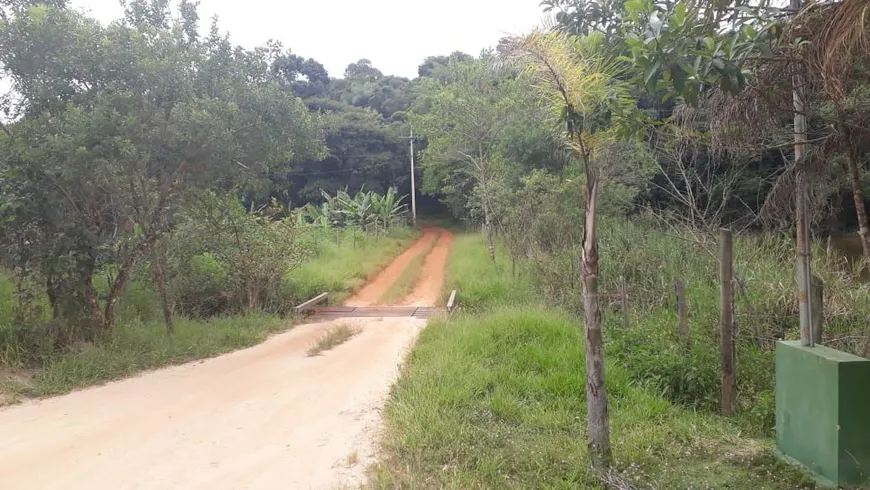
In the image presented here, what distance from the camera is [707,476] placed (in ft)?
12.1

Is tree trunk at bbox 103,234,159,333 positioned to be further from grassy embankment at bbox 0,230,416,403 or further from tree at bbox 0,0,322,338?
grassy embankment at bbox 0,230,416,403

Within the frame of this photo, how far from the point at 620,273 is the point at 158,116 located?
723 cm

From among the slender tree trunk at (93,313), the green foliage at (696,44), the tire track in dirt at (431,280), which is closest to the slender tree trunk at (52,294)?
the slender tree trunk at (93,313)

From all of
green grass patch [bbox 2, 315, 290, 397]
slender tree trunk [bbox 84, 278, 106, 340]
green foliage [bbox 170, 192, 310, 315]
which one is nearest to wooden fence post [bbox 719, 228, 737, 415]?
green grass patch [bbox 2, 315, 290, 397]

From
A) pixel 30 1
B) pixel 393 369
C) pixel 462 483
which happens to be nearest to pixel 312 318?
pixel 393 369

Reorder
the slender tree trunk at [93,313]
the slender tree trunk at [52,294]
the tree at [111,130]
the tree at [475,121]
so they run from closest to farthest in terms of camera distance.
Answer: the tree at [111,130] → the slender tree trunk at [52,294] → the slender tree trunk at [93,313] → the tree at [475,121]

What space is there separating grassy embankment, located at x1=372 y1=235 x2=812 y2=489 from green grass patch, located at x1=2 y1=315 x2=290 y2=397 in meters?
3.27

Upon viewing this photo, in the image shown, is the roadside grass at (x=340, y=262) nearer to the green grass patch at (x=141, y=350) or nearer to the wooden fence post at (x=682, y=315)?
the green grass patch at (x=141, y=350)

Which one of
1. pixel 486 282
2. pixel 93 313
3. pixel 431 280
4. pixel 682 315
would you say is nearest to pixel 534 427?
pixel 682 315

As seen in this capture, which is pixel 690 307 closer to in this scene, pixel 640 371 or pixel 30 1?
pixel 640 371

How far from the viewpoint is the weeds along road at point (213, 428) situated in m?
4.06

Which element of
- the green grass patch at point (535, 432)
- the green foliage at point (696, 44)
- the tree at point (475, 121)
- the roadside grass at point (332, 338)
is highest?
the tree at point (475, 121)

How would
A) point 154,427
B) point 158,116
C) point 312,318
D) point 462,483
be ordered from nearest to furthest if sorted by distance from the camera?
point 462,483 → point 154,427 → point 158,116 → point 312,318

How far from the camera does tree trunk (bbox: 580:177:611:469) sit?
135 inches
